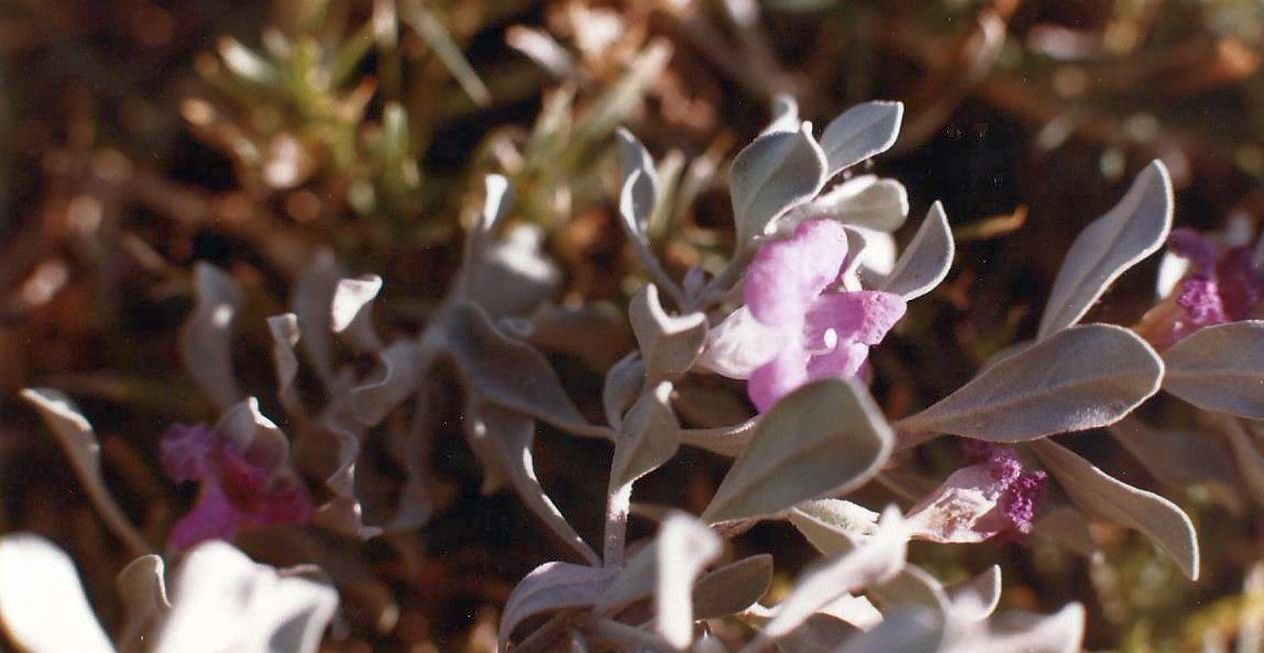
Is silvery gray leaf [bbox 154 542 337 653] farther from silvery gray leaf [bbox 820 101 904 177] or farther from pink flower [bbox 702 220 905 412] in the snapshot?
Answer: silvery gray leaf [bbox 820 101 904 177]

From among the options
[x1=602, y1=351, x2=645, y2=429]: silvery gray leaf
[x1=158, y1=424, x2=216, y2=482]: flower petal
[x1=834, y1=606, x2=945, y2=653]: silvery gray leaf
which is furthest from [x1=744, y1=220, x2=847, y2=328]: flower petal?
[x1=158, y1=424, x2=216, y2=482]: flower petal

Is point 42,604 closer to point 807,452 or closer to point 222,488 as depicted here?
point 222,488

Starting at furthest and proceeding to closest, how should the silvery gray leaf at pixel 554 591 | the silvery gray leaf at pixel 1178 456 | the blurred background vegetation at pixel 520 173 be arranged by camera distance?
the blurred background vegetation at pixel 520 173, the silvery gray leaf at pixel 1178 456, the silvery gray leaf at pixel 554 591

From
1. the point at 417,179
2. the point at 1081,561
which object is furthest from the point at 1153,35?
the point at 417,179

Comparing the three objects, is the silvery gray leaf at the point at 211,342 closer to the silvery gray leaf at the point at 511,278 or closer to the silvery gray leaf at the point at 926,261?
the silvery gray leaf at the point at 511,278

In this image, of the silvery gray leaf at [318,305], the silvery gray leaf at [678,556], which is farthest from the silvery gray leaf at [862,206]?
the silvery gray leaf at [318,305]

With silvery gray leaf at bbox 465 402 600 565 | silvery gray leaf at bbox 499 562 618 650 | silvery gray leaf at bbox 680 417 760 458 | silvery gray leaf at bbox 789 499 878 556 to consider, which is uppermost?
silvery gray leaf at bbox 680 417 760 458

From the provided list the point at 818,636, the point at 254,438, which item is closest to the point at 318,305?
the point at 254,438

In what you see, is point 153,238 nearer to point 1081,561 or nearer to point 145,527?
point 145,527
